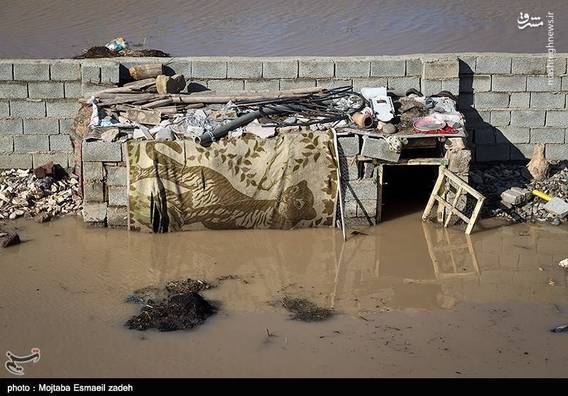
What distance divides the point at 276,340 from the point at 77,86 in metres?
4.92

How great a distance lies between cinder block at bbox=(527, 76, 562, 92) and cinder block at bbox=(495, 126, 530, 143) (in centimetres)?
56

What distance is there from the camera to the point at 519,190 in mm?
10289

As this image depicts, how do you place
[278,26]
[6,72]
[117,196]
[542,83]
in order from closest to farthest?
[117,196] → [6,72] → [542,83] → [278,26]

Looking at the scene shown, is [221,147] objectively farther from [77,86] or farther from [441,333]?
[441,333]

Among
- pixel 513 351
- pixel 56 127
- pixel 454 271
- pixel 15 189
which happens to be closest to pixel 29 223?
pixel 15 189

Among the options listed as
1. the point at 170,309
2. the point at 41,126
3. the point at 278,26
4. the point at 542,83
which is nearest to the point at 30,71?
the point at 41,126

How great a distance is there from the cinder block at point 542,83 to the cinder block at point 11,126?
21.8 feet

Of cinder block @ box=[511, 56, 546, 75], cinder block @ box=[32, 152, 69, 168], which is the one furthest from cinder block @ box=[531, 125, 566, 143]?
cinder block @ box=[32, 152, 69, 168]

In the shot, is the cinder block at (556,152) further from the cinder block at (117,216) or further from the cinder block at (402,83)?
the cinder block at (117,216)

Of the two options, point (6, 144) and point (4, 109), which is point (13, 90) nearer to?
point (4, 109)

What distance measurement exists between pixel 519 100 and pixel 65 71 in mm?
5922

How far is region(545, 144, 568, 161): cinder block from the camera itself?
11.1m

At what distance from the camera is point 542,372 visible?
666 cm

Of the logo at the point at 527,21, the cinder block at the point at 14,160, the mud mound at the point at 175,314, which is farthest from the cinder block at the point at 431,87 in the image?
the logo at the point at 527,21
